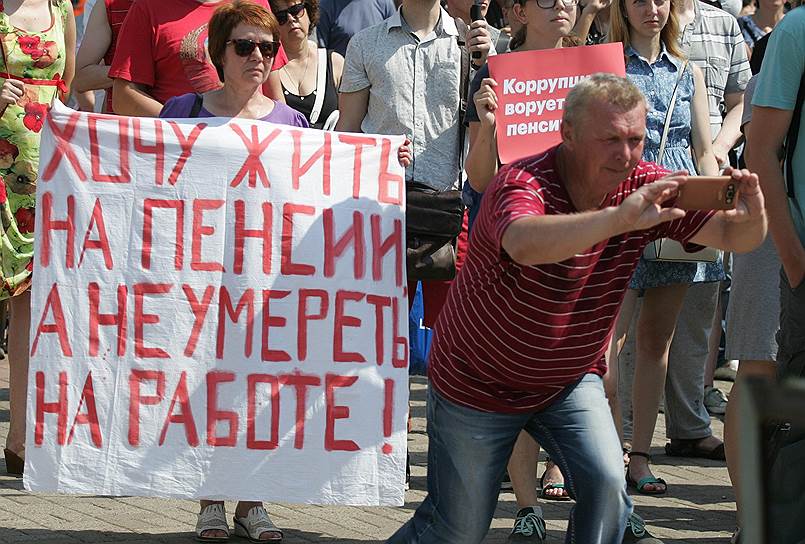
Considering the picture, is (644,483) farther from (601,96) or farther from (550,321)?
(601,96)

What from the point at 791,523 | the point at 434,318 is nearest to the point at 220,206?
the point at 434,318

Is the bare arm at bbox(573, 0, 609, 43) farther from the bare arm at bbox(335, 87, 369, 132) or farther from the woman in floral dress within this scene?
the woman in floral dress

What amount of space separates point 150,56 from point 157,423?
1.75 metres

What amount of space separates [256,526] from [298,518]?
17.4 inches

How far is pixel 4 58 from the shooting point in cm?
621

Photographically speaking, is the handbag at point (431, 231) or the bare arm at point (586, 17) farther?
the bare arm at point (586, 17)

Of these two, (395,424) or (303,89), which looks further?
(303,89)

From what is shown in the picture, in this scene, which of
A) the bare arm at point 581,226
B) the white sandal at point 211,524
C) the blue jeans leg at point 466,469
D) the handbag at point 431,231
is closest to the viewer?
the bare arm at point 581,226

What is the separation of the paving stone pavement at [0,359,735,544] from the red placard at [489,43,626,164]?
1482 millimetres

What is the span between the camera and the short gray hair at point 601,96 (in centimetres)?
392

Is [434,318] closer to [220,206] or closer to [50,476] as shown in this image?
[220,206]

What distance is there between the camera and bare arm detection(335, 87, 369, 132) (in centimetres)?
618

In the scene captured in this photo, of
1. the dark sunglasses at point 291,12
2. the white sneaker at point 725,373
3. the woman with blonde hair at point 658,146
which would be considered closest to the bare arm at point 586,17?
the woman with blonde hair at point 658,146

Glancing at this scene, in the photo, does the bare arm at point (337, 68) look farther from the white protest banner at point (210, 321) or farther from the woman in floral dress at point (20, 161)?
the white protest banner at point (210, 321)
